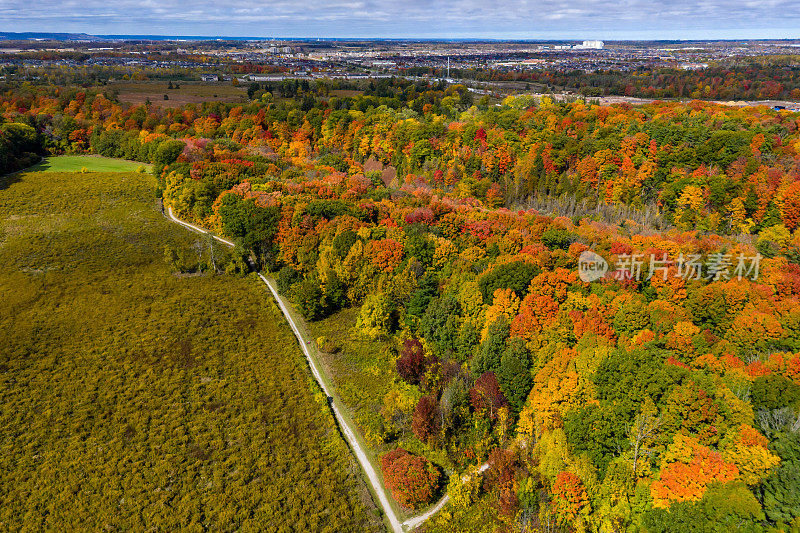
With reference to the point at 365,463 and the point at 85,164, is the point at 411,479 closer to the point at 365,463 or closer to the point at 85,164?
the point at 365,463

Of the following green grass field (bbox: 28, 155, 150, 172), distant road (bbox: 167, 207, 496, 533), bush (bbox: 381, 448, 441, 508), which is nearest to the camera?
distant road (bbox: 167, 207, 496, 533)

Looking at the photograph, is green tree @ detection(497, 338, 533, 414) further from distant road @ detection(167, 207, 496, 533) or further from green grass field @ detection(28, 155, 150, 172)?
green grass field @ detection(28, 155, 150, 172)

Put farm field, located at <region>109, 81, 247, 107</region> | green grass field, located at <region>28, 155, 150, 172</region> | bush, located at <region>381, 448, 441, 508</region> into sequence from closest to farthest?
bush, located at <region>381, 448, 441, 508</region>
green grass field, located at <region>28, 155, 150, 172</region>
farm field, located at <region>109, 81, 247, 107</region>

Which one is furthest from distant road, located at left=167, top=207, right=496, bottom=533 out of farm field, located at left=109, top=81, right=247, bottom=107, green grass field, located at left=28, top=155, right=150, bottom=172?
farm field, located at left=109, top=81, right=247, bottom=107

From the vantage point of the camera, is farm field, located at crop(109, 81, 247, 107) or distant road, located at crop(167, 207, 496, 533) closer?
distant road, located at crop(167, 207, 496, 533)

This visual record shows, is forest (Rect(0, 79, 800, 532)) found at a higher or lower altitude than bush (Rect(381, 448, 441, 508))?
higher

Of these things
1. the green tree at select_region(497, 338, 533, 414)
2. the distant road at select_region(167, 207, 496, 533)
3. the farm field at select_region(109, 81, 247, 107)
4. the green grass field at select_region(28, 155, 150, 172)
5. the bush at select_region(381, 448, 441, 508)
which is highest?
the farm field at select_region(109, 81, 247, 107)

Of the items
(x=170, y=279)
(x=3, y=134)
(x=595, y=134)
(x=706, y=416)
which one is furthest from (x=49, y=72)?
(x=706, y=416)
